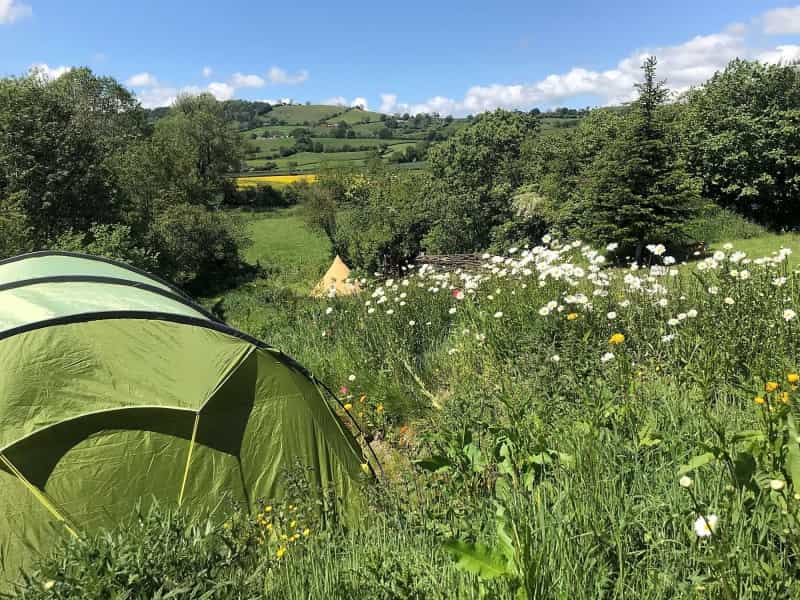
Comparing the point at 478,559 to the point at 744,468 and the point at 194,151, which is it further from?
the point at 194,151

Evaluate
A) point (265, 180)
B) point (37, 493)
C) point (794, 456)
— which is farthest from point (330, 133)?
point (794, 456)

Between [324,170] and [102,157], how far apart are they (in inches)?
530

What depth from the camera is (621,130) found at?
1444 cm

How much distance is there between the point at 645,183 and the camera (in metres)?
14.1

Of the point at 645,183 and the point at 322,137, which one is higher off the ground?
the point at 322,137

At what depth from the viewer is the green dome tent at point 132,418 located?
10.3 ft

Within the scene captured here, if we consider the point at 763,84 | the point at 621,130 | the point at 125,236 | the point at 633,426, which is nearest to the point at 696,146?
the point at 763,84

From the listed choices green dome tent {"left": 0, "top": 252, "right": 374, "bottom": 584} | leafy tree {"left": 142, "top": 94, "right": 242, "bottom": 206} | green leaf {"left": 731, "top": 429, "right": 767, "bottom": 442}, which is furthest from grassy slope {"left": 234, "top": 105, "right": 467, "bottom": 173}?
green leaf {"left": 731, "top": 429, "right": 767, "bottom": 442}

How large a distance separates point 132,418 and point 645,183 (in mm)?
14045

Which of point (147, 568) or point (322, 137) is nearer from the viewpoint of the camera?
point (147, 568)

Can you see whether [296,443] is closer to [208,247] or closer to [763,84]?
[763,84]

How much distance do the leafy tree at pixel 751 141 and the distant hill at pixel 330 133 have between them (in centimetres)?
2115

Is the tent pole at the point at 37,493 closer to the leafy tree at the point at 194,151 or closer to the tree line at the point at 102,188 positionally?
the tree line at the point at 102,188

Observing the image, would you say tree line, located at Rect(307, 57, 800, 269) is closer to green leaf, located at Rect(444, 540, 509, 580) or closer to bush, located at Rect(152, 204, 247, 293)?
bush, located at Rect(152, 204, 247, 293)
